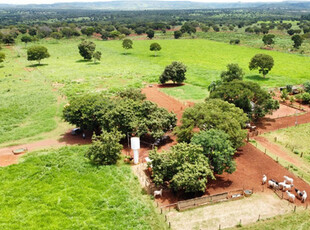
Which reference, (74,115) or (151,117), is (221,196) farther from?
(74,115)

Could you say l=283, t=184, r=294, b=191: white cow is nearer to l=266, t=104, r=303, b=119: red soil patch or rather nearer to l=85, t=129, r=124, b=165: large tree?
l=85, t=129, r=124, b=165: large tree

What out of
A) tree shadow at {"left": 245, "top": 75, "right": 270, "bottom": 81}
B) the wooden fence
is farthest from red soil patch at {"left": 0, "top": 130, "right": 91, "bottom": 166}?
tree shadow at {"left": 245, "top": 75, "right": 270, "bottom": 81}

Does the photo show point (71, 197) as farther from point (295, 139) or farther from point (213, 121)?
point (295, 139)

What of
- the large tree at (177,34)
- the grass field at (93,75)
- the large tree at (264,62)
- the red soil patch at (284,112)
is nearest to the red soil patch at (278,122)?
the red soil patch at (284,112)

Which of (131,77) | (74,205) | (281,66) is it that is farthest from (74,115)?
(281,66)

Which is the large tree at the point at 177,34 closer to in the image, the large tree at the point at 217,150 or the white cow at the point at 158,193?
the large tree at the point at 217,150

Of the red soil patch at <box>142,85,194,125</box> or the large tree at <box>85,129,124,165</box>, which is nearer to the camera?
the large tree at <box>85,129,124,165</box>
